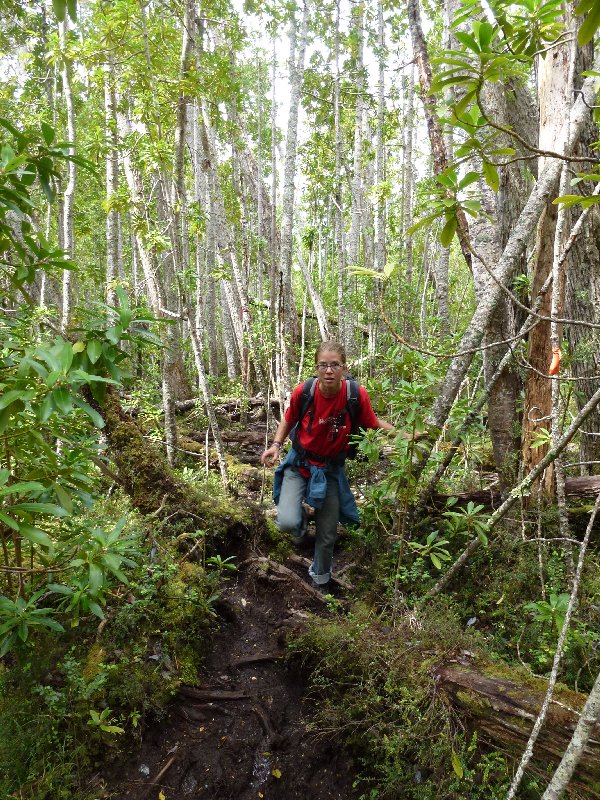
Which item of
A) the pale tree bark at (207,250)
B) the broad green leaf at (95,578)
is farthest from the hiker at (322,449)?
the pale tree bark at (207,250)

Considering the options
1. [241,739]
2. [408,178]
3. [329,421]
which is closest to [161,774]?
[241,739]

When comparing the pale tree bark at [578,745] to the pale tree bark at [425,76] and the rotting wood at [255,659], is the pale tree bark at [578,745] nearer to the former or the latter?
the rotting wood at [255,659]

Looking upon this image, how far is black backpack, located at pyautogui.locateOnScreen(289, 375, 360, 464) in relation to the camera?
12.9 feet

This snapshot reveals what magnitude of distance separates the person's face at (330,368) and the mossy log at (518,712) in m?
2.07

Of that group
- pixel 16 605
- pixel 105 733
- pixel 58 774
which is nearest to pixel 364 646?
pixel 105 733

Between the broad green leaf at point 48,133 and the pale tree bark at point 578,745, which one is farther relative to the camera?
the broad green leaf at point 48,133

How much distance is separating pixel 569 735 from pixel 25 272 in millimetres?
3040

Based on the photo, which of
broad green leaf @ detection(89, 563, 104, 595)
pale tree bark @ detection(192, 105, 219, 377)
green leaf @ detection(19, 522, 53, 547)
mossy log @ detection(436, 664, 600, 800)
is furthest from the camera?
pale tree bark @ detection(192, 105, 219, 377)

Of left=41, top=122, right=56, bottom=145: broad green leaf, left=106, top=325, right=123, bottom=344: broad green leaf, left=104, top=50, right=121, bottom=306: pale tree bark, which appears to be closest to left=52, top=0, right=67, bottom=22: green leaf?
left=41, top=122, right=56, bottom=145: broad green leaf

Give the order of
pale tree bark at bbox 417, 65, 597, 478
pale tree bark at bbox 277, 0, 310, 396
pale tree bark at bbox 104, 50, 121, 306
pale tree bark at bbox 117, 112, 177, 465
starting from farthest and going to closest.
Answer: pale tree bark at bbox 277, 0, 310, 396 → pale tree bark at bbox 104, 50, 121, 306 → pale tree bark at bbox 117, 112, 177, 465 → pale tree bark at bbox 417, 65, 597, 478

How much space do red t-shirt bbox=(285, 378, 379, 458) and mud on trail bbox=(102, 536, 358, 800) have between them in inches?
52.3

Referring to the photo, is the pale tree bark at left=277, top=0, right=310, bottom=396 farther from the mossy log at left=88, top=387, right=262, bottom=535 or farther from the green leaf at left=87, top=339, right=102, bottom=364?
the green leaf at left=87, top=339, right=102, bottom=364

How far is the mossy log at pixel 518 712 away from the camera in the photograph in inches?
78.9

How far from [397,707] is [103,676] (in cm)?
158
